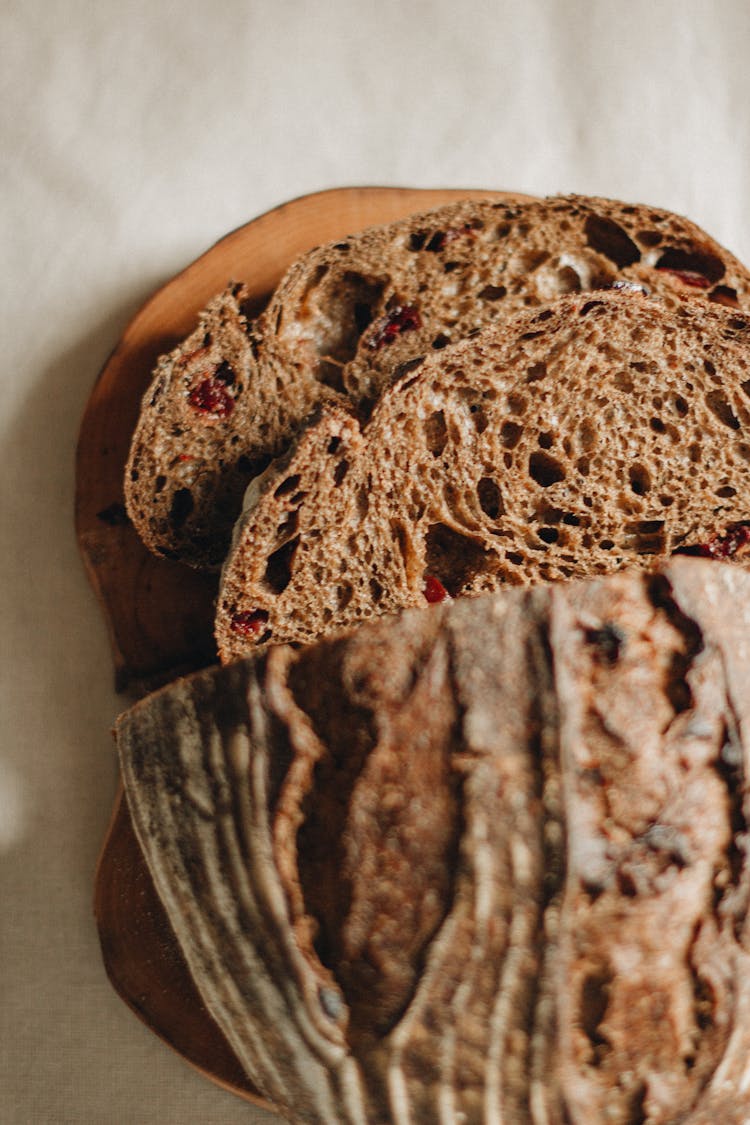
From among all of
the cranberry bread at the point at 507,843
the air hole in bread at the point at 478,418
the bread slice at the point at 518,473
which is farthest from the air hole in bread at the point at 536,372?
the cranberry bread at the point at 507,843

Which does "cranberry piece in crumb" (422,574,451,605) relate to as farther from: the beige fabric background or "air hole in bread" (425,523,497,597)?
the beige fabric background

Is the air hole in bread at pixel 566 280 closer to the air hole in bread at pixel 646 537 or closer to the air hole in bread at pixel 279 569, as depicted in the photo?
the air hole in bread at pixel 646 537

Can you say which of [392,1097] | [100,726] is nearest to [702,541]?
[392,1097]

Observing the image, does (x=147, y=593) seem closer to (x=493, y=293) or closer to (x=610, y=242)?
(x=493, y=293)

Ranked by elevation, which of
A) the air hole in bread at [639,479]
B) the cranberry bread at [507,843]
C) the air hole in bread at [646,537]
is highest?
the air hole in bread at [639,479]

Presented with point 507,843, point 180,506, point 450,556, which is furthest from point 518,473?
point 507,843

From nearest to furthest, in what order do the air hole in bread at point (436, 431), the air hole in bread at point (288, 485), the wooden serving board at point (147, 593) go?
the air hole in bread at point (288, 485), the air hole in bread at point (436, 431), the wooden serving board at point (147, 593)

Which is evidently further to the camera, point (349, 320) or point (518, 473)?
point (349, 320)
